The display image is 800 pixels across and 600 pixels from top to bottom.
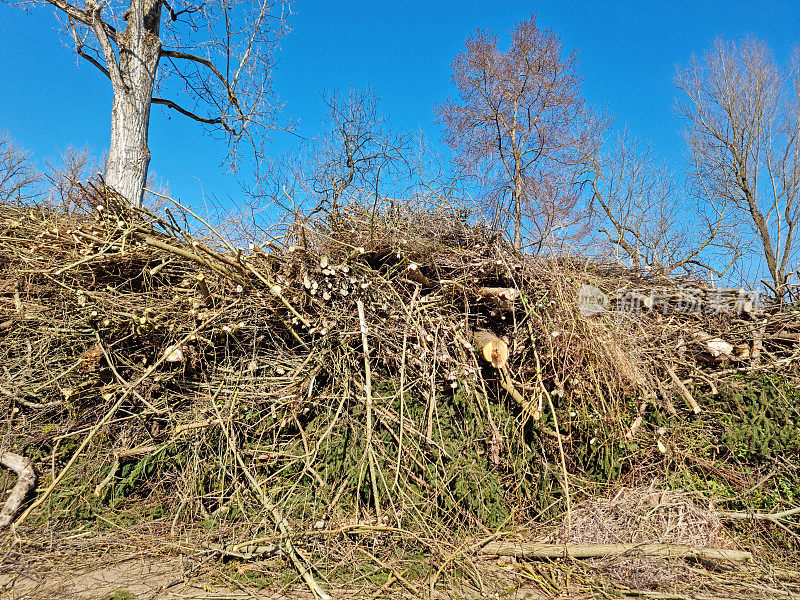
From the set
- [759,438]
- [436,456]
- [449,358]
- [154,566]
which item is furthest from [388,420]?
[759,438]

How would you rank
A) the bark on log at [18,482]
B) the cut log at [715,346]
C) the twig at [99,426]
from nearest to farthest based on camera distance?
1. the twig at [99,426]
2. the bark on log at [18,482]
3. the cut log at [715,346]

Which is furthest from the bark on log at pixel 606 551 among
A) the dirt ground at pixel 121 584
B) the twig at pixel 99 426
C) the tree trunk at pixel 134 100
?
the tree trunk at pixel 134 100

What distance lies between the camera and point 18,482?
160 inches

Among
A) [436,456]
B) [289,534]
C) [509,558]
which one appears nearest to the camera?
[289,534]

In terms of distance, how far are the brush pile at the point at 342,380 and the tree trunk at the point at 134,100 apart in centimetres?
310

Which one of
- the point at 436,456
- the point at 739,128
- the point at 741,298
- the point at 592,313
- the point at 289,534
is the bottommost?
the point at 289,534

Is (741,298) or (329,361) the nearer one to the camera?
(329,361)

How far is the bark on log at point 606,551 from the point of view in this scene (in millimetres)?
3439

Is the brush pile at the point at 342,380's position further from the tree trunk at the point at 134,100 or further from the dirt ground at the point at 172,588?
the tree trunk at the point at 134,100

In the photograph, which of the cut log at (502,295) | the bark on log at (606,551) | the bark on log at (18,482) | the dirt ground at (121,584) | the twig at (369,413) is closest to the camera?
the dirt ground at (121,584)

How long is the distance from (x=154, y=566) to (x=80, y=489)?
3.57 ft

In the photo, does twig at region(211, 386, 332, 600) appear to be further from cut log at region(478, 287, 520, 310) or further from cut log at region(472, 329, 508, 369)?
cut log at region(478, 287, 520, 310)

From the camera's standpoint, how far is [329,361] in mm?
4102

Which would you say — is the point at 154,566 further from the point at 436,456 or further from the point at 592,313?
the point at 592,313
